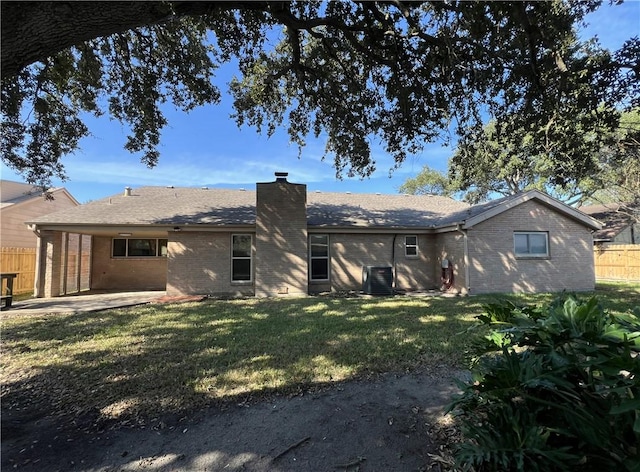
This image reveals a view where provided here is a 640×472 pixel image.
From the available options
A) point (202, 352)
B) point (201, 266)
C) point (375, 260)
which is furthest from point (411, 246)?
point (202, 352)

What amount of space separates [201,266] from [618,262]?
23.4 metres

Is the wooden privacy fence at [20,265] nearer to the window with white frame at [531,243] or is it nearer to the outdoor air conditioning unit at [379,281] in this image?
the outdoor air conditioning unit at [379,281]

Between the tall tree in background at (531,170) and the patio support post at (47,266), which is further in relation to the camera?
the patio support post at (47,266)

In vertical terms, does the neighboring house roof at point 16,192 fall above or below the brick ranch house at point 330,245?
above

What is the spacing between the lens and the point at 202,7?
4.85 meters

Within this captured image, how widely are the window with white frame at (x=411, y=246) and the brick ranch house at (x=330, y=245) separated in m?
0.05

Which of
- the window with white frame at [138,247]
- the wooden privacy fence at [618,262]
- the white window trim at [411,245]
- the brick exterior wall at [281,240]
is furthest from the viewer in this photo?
the wooden privacy fence at [618,262]

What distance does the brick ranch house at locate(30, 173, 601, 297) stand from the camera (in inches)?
520

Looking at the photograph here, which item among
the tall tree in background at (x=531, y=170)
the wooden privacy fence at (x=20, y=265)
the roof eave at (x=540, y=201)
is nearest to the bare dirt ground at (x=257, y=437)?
the tall tree in background at (x=531, y=170)

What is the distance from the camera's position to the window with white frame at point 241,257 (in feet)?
45.3

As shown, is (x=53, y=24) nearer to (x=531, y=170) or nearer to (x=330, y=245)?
(x=330, y=245)

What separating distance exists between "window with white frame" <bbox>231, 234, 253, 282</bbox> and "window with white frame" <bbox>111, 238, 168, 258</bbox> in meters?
5.28

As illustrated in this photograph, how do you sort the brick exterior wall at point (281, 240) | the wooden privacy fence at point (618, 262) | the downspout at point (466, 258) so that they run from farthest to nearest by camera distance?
the wooden privacy fence at point (618, 262)
the brick exterior wall at point (281, 240)
the downspout at point (466, 258)

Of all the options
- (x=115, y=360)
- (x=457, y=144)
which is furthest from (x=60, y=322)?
(x=457, y=144)
